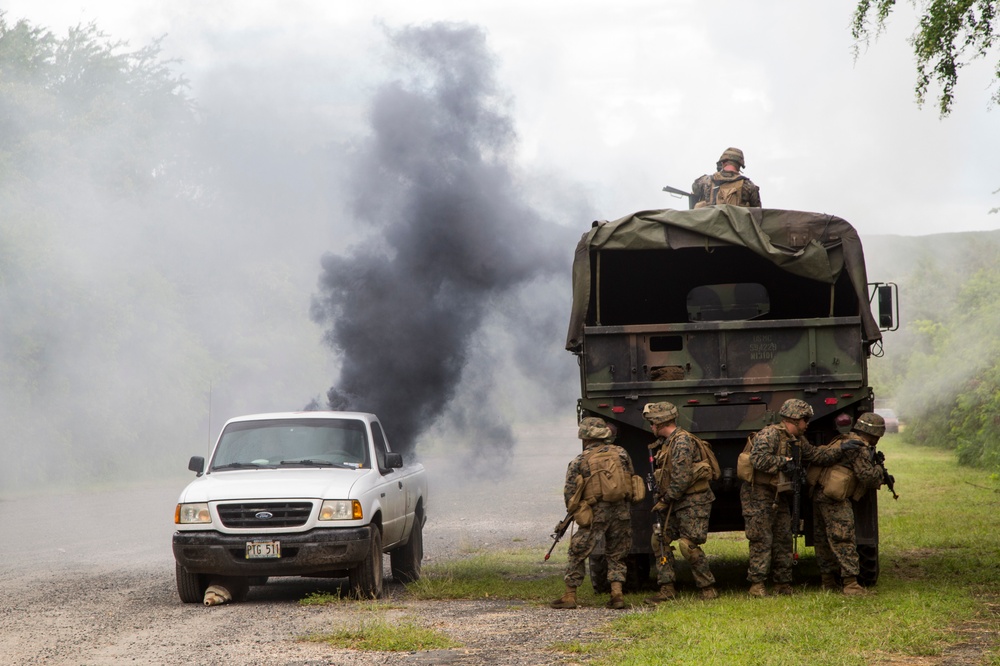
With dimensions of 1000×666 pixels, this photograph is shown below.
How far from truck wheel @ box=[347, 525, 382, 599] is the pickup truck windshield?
3.26 ft

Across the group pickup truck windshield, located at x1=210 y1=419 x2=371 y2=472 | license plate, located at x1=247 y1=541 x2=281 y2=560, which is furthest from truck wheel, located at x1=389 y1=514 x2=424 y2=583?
license plate, located at x1=247 y1=541 x2=281 y2=560

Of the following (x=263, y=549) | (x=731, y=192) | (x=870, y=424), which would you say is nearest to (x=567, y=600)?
(x=263, y=549)

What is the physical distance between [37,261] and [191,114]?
453 inches

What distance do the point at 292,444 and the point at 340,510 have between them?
151cm

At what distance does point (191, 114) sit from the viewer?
121 ft

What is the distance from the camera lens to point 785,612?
8906 millimetres

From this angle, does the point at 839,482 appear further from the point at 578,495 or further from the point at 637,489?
the point at 578,495

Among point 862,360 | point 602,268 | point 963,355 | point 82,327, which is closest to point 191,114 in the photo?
point 82,327

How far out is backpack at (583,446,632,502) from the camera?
9656mm

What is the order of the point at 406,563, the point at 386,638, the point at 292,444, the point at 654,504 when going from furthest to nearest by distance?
the point at 406,563, the point at 292,444, the point at 654,504, the point at 386,638

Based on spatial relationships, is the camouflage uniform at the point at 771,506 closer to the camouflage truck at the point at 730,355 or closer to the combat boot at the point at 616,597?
the camouflage truck at the point at 730,355

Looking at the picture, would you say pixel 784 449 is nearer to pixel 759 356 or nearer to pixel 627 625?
pixel 759 356

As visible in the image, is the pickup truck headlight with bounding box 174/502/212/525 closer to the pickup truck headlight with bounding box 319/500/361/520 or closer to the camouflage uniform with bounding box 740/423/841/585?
the pickup truck headlight with bounding box 319/500/361/520

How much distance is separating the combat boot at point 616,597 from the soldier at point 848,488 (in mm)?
1760
